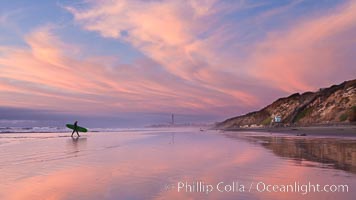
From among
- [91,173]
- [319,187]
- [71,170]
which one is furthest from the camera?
[71,170]

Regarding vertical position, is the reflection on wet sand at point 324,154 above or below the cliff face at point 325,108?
below

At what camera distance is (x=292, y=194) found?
21.8 feet

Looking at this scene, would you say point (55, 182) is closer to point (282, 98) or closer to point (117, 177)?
point (117, 177)

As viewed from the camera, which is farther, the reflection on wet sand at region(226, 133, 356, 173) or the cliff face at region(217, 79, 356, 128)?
the cliff face at region(217, 79, 356, 128)

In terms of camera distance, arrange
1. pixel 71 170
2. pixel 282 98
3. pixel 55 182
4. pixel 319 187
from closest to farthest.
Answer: pixel 319 187, pixel 55 182, pixel 71 170, pixel 282 98

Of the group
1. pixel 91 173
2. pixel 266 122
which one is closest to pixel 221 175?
pixel 91 173

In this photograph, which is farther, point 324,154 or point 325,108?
point 325,108

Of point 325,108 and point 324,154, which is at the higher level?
point 325,108

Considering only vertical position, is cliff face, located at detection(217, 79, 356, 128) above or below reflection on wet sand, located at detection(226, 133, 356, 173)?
above

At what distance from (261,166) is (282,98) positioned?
93753 millimetres

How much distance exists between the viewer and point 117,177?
8.73 m

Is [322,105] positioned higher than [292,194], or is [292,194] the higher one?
[322,105]

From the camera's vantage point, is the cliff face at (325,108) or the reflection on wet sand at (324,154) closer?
the reflection on wet sand at (324,154)

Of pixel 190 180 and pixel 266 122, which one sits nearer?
pixel 190 180
